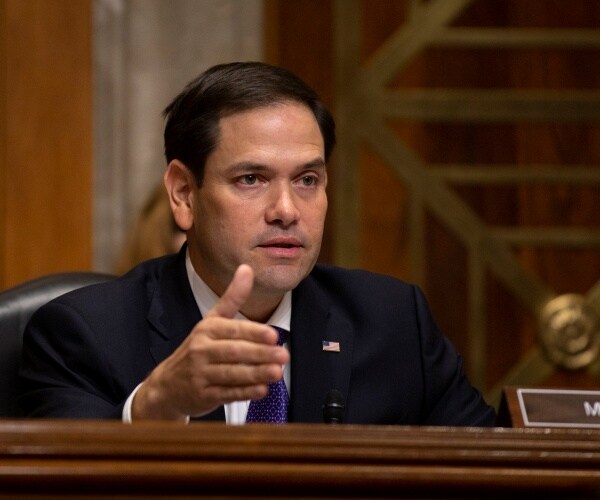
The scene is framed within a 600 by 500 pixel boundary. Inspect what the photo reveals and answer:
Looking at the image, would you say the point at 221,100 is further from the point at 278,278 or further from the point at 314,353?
the point at 314,353

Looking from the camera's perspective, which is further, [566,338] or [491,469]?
[566,338]

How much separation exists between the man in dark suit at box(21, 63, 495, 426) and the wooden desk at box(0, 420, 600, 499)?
847mm

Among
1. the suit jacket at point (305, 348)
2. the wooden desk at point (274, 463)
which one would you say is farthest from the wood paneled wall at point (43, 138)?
the wooden desk at point (274, 463)

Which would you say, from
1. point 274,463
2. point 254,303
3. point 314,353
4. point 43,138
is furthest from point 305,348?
point 43,138

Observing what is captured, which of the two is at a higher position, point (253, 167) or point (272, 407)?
point (253, 167)

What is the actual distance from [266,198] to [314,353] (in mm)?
340

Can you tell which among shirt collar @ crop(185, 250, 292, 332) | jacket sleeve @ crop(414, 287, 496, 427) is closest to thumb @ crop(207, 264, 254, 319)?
shirt collar @ crop(185, 250, 292, 332)

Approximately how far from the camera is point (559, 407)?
1831 mm

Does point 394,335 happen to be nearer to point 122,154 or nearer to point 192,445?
point 192,445

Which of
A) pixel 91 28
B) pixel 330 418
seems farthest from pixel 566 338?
pixel 330 418

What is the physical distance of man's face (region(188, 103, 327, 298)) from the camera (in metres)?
2.14

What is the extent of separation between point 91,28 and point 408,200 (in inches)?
54.1

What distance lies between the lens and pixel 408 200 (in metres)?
4.38

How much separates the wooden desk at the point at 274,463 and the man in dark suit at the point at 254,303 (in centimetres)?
85
